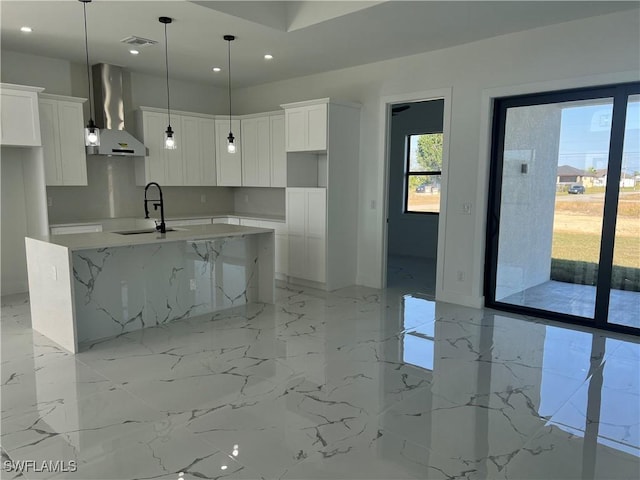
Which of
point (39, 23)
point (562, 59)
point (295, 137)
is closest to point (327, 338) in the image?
point (295, 137)

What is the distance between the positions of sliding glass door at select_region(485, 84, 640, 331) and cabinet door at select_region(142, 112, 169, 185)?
4499mm

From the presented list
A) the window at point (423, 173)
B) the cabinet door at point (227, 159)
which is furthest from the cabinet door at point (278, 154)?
the window at point (423, 173)

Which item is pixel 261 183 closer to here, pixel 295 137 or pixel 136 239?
pixel 295 137

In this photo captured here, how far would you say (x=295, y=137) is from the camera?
6.02 metres

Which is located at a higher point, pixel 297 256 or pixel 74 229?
pixel 74 229

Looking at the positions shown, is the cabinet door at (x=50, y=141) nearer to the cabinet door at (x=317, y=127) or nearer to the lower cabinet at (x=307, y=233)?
the lower cabinet at (x=307, y=233)

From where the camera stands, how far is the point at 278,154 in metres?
6.48

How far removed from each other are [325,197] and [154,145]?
267 centimetres

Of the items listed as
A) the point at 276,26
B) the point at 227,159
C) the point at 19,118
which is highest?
the point at 276,26

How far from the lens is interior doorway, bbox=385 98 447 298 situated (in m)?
8.08

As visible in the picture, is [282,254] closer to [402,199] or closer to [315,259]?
[315,259]

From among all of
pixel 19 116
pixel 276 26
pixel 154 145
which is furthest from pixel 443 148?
pixel 19 116

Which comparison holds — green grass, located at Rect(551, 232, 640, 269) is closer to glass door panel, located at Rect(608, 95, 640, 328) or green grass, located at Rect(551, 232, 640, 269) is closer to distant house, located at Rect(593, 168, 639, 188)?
glass door panel, located at Rect(608, 95, 640, 328)

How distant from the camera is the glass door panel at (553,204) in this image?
443 cm
